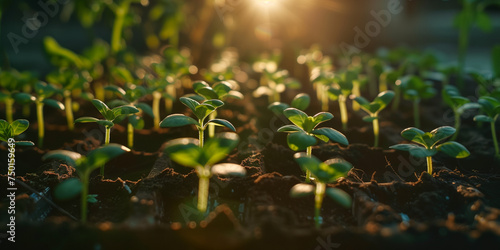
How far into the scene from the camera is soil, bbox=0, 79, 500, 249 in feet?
2.75

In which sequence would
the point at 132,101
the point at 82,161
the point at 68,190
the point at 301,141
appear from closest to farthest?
1. the point at 68,190
2. the point at 82,161
3. the point at 301,141
4. the point at 132,101

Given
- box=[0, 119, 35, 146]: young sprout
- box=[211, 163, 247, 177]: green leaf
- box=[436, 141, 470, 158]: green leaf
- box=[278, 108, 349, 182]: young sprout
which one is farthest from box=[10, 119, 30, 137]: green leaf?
box=[436, 141, 470, 158]: green leaf

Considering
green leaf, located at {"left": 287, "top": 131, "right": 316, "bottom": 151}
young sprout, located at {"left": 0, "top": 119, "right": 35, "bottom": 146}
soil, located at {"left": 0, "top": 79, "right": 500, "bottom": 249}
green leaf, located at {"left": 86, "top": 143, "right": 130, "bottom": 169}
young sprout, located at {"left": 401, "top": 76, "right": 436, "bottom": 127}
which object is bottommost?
soil, located at {"left": 0, "top": 79, "right": 500, "bottom": 249}

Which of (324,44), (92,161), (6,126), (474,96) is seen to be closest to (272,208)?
(92,161)

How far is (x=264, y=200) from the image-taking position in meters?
1.09

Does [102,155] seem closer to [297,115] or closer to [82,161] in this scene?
[82,161]

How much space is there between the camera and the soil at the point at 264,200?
2.75ft

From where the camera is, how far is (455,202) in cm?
118

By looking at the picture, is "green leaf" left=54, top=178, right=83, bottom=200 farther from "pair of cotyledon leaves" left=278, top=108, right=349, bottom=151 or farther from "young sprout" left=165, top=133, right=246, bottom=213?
"pair of cotyledon leaves" left=278, top=108, right=349, bottom=151

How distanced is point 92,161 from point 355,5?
4.37 metres

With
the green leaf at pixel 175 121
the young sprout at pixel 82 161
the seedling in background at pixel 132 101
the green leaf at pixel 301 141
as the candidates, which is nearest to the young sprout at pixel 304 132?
the green leaf at pixel 301 141

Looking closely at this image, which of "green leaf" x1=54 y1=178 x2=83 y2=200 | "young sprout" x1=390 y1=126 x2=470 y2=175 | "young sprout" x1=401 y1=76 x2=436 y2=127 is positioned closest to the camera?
"green leaf" x1=54 y1=178 x2=83 y2=200

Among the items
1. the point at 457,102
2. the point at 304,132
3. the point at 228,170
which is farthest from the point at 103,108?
the point at 457,102

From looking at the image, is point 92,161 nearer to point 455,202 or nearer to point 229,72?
point 455,202
